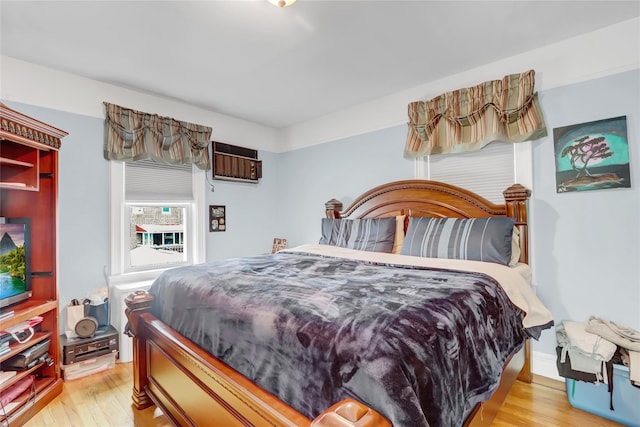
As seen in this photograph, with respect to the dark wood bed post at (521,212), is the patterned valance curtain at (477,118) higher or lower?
higher

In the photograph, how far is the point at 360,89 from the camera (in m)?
3.20

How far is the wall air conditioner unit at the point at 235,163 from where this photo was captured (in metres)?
3.77

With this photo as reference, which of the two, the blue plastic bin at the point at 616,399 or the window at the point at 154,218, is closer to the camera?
the blue plastic bin at the point at 616,399

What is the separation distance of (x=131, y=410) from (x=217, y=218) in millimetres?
2194

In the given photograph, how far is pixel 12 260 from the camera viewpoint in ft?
6.46

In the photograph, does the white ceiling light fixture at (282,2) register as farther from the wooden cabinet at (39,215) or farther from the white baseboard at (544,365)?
the white baseboard at (544,365)

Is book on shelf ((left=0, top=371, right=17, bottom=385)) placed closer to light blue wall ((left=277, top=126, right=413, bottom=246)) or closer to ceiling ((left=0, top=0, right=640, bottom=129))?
ceiling ((left=0, top=0, right=640, bottom=129))

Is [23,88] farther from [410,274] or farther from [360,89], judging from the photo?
[410,274]

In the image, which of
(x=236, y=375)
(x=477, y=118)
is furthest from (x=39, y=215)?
(x=477, y=118)

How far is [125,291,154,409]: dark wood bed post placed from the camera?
1.95 metres

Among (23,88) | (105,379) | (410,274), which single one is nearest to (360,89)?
(410,274)

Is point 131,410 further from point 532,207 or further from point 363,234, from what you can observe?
point 532,207

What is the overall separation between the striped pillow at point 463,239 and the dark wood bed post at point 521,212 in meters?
0.21

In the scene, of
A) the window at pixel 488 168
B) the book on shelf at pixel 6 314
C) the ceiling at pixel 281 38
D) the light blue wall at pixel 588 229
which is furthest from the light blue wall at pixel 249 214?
the light blue wall at pixel 588 229
